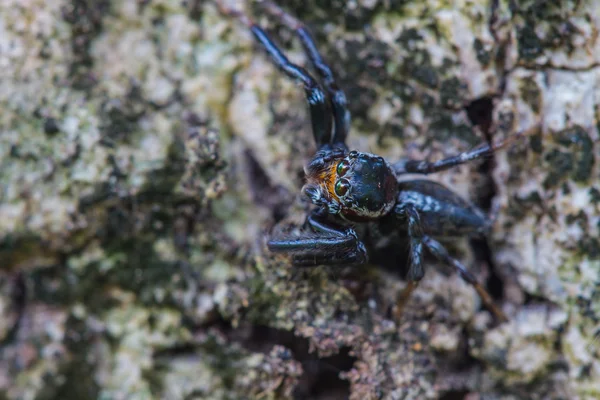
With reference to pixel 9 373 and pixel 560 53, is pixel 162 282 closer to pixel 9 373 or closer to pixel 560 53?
pixel 9 373

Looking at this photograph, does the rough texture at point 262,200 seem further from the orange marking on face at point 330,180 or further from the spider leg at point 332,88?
the orange marking on face at point 330,180

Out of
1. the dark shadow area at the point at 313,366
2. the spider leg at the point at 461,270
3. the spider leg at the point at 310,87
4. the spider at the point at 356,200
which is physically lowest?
the dark shadow area at the point at 313,366

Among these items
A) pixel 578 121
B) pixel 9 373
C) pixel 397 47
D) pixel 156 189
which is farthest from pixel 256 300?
pixel 578 121

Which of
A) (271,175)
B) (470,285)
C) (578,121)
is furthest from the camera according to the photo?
(271,175)

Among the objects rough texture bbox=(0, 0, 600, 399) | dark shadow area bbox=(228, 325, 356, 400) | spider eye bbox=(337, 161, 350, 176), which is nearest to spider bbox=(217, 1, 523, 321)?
spider eye bbox=(337, 161, 350, 176)

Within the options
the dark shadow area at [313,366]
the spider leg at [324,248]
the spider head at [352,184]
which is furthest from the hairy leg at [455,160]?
the dark shadow area at [313,366]

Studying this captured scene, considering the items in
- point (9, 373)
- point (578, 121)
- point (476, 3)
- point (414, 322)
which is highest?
point (476, 3)

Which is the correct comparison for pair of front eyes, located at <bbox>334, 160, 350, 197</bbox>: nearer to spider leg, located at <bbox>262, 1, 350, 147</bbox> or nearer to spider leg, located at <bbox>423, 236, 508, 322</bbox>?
spider leg, located at <bbox>262, 1, 350, 147</bbox>

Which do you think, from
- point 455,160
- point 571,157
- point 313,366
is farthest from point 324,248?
point 571,157
